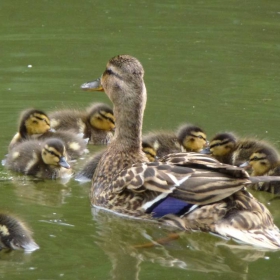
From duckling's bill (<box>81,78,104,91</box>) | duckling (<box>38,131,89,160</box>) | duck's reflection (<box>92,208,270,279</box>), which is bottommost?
duck's reflection (<box>92,208,270,279</box>)

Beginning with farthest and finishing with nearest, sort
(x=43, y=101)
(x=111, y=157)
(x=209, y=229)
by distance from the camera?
1. (x=43, y=101)
2. (x=111, y=157)
3. (x=209, y=229)

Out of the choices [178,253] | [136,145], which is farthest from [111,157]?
[178,253]

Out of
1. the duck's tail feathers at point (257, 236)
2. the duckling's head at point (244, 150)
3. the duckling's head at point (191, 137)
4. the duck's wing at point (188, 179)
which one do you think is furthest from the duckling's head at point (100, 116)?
the duck's tail feathers at point (257, 236)

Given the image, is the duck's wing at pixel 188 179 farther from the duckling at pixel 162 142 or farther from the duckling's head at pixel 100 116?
the duckling's head at pixel 100 116

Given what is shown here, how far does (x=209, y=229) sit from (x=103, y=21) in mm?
5392

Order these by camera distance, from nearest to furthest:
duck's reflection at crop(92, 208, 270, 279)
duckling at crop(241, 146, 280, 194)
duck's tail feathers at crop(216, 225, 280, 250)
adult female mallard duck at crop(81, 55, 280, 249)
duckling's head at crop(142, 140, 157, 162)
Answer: duck's reflection at crop(92, 208, 270, 279)
duck's tail feathers at crop(216, 225, 280, 250)
adult female mallard duck at crop(81, 55, 280, 249)
duckling at crop(241, 146, 280, 194)
duckling's head at crop(142, 140, 157, 162)

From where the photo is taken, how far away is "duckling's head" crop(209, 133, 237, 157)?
651 cm

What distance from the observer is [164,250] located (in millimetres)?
4879

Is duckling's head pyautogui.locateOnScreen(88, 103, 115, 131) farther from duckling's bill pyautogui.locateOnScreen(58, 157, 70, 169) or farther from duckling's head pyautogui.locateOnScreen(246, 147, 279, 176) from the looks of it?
duckling's head pyautogui.locateOnScreen(246, 147, 279, 176)

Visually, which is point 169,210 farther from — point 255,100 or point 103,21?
point 103,21

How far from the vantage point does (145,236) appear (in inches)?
201

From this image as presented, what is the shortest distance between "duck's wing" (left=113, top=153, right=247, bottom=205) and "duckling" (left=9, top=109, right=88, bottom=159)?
1434 mm

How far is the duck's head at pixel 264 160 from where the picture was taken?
242 inches

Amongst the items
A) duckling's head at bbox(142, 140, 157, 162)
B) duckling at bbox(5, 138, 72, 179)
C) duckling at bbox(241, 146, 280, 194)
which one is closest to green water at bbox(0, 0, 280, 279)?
duckling at bbox(5, 138, 72, 179)
